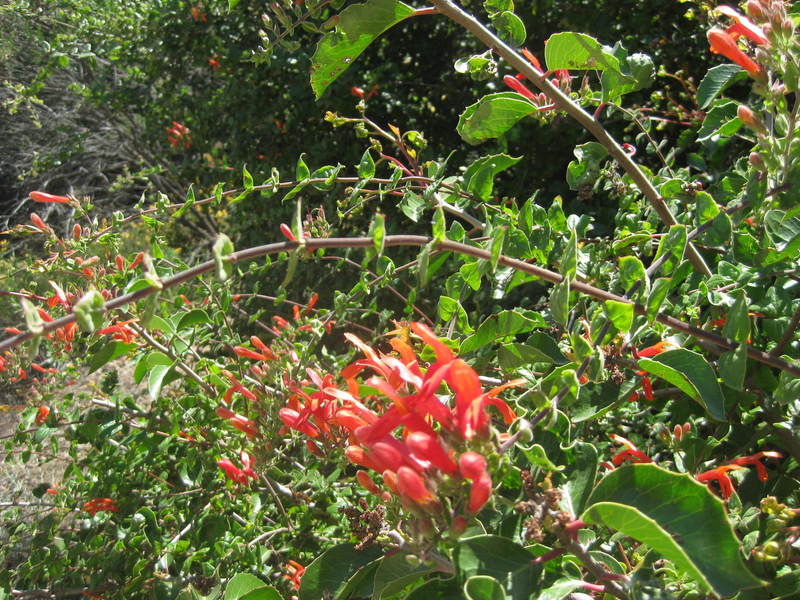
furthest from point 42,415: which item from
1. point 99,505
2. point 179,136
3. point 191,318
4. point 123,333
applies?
point 179,136

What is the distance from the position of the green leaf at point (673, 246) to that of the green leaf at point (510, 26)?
412 millimetres

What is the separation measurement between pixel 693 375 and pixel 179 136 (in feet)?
14.5

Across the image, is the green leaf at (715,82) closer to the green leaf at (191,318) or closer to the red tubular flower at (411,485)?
the red tubular flower at (411,485)

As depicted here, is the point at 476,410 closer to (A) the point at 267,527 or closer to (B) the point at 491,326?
(B) the point at 491,326

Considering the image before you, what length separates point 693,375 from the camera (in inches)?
31.4

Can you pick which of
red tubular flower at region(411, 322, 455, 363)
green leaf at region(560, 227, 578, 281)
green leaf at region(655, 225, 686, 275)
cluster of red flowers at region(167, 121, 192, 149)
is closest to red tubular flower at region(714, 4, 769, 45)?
green leaf at region(655, 225, 686, 275)

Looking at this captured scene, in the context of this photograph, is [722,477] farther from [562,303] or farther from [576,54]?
[576,54]

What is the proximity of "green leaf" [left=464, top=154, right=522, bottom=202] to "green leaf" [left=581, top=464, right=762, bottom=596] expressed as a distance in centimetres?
67

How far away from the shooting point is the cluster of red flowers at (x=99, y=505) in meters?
1.72

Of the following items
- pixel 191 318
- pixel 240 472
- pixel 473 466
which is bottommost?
pixel 240 472

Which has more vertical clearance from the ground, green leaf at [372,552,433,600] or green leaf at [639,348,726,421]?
green leaf at [639,348,726,421]

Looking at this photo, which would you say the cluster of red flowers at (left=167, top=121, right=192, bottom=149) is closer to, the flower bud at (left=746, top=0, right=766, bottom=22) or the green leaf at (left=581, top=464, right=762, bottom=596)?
the flower bud at (left=746, top=0, right=766, bottom=22)

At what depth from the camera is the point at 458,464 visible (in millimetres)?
628

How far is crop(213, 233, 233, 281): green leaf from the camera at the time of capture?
2.14 ft
